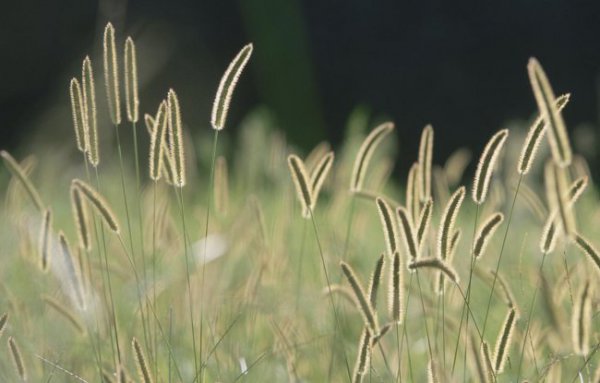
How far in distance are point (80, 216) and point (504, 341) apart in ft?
1.35

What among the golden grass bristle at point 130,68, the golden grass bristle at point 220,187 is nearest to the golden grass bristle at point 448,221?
the golden grass bristle at point 130,68

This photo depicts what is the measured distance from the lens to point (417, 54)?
23.5 ft

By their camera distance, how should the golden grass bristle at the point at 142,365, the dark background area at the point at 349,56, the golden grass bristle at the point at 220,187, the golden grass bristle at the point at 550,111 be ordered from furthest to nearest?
the dark background area at the point at 349,56 < the golden grass bristle at the point at 220,187 < the golden grass bristle at the point at 142,365 < the golden grass bristle at the point at 550,111

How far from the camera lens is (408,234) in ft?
3.25

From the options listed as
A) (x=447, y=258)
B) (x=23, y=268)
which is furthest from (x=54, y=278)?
(x=447, y=258)

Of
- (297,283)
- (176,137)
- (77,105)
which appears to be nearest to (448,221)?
(176,137)

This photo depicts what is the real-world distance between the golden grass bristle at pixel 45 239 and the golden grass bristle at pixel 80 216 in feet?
0.22

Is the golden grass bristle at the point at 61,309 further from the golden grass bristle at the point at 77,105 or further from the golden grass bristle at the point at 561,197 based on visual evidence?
the golden grass bristle at the point at 561,197

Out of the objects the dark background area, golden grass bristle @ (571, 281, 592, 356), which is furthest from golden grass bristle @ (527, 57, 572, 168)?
the dark background area

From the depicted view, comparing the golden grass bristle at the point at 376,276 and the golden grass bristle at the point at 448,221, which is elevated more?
the golden grass bristle at the point at 448,221

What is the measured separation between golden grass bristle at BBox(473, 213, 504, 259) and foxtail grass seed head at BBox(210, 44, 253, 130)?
0.81 feet

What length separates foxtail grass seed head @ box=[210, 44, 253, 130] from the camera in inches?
40.0

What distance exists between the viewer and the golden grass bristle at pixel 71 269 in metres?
1.12

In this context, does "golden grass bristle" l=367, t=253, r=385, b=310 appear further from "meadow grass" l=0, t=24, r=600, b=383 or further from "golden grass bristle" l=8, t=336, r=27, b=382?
"golden grass bristle" l=8, t=336, r=27, b=382
